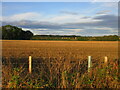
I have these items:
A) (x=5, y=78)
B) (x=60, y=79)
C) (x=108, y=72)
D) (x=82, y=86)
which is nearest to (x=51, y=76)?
(x=60, y=79)

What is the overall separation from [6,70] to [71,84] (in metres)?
2.58

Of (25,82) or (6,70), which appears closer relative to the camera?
(25,82)

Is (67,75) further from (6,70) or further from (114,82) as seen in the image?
(6,70)

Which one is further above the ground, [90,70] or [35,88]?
[90,70]

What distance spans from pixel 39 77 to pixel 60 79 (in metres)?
0.86

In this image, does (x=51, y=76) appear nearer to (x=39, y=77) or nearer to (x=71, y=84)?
(x=39, y=77)

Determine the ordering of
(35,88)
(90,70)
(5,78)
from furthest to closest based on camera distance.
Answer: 1. (90,70)
2. (5,78)
3. (35,88)

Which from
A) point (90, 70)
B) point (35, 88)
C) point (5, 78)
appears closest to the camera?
point (35, 88)

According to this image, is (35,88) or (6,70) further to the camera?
(6,70)

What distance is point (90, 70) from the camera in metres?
5.93

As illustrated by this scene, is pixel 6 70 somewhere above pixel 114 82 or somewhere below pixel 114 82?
above

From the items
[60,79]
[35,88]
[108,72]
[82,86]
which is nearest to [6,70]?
[35,88]

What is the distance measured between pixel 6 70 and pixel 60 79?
2.13 meters

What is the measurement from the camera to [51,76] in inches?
223
